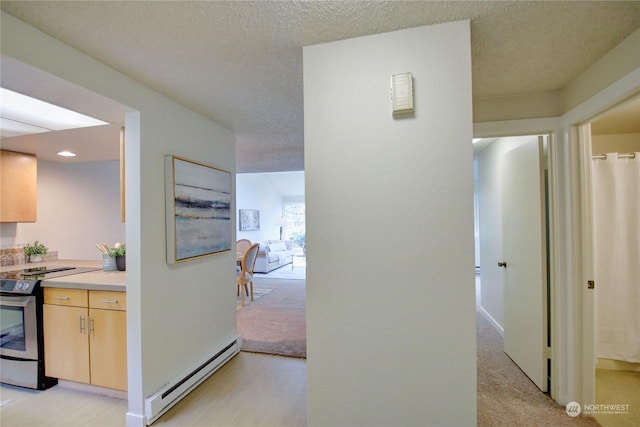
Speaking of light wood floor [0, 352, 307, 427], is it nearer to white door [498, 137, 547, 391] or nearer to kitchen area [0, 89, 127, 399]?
kitchen area [0, 89, 127, 399]

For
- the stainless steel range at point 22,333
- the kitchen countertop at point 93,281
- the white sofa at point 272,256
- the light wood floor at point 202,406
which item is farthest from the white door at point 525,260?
the white sofa at point 272,256

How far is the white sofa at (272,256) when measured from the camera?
6871 mm

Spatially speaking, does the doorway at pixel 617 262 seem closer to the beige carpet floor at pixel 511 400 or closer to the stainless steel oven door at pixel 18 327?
the beige carpet floor at pixel 511 400

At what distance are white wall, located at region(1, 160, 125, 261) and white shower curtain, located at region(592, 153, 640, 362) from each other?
17.2 feet

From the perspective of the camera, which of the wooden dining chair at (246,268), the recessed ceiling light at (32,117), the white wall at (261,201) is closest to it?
the recessed ceiling light at (32,117)

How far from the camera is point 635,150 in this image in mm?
2709

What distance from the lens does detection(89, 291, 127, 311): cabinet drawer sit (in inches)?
77.2

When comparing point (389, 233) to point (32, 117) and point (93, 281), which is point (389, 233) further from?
point (32, 117)

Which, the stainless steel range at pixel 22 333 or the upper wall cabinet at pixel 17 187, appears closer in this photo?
the stainless steel range at pixel 22 333

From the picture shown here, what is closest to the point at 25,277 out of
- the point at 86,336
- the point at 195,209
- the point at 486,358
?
the point at 86,336

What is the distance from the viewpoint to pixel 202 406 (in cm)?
198

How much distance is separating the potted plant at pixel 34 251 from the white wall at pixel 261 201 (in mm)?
5030

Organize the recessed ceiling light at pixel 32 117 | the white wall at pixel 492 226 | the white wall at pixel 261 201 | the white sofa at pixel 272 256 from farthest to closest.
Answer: the white wall at pixel 261 201 → the white sofa at pixel 272 256 → the white wall at pixel 492 226 → the recessed ceiling light at pixel 32 117

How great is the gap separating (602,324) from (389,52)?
3.03 meters
